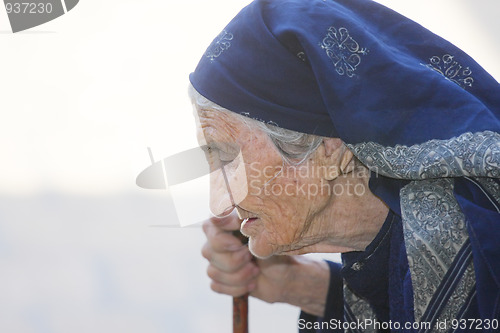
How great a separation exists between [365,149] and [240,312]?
0.80 meters

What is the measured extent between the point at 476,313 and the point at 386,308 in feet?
1.42

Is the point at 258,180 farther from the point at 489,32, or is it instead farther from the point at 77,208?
the point at 489,32

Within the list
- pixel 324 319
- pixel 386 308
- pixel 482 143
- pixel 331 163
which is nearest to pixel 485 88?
pixel 482 143

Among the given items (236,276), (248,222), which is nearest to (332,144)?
(248,222)

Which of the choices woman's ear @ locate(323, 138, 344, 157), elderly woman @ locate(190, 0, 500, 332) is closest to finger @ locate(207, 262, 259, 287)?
elderly woman @ locate(190, 0, 500, 332)

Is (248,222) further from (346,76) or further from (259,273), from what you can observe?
(259,273)

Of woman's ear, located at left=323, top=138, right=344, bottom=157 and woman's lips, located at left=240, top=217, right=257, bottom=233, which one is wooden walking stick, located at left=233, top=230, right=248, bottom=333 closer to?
woman's lips, located at left=240, top=217, right=257, bottom=233

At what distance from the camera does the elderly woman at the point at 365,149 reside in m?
1.21

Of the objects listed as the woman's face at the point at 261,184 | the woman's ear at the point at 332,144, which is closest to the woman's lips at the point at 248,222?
the woman's face at the point at 261,184

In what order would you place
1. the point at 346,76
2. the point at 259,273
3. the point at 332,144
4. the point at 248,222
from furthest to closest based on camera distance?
1. the point at 259,273
2. the point at 248,222
3. the point at 332,144
4. the point at 346,76

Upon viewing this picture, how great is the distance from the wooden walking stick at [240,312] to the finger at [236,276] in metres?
0.04

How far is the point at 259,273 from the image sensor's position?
2012mm

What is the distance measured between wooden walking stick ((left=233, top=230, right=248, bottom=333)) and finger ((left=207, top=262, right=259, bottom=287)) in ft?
0.14

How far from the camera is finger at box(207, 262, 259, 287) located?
1.92 metres
